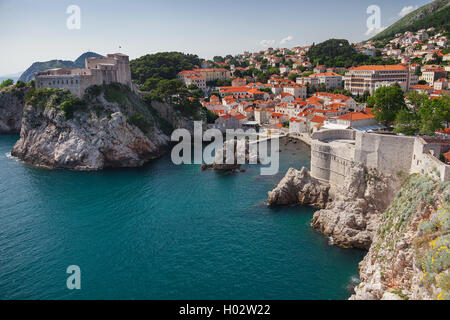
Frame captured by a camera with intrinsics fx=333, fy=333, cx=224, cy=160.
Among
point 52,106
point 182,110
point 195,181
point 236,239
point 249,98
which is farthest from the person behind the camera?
point 249,98

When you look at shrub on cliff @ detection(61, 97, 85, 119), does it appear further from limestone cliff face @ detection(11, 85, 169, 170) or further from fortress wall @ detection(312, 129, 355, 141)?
fortress wall @ detection(312, 129, 355, 141)

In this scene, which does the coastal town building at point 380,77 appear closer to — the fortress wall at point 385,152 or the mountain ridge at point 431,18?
the fortress wall at point 385,152

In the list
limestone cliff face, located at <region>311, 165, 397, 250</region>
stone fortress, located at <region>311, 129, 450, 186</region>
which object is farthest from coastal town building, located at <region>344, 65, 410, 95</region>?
limestone cliff face, located at <region>311, 165, 397, 250</region>

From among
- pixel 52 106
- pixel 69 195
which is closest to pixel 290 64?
pixel 52 106

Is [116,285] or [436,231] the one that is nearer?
[436,231]

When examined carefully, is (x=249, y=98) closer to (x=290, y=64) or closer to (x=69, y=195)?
(x=290, y=64)
